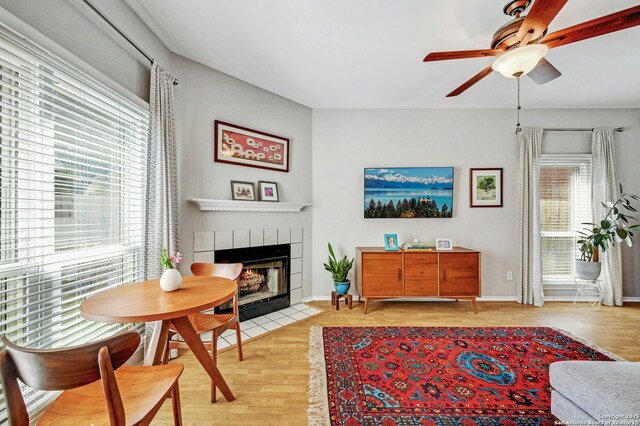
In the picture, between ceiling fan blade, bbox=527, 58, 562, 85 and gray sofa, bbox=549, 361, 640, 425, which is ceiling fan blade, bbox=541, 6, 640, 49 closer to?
ceiling fan blade, bbox=527, 58, 562, 85

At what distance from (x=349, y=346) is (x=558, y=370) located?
1410mm

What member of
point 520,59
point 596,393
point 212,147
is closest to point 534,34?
point 520,59

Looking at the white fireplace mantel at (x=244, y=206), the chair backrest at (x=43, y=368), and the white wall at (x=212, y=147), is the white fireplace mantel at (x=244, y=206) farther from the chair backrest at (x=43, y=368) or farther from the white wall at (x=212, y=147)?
the chair backrest at (x=43, y=368)

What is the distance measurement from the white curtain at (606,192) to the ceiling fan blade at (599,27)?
2969mm

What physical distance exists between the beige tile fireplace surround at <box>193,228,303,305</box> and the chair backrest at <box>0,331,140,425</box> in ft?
6.16

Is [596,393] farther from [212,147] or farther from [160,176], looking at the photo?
[212,147]

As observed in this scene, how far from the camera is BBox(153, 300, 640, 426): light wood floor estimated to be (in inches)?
62.1

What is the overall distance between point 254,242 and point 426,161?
2.56 m

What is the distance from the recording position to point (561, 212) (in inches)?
142

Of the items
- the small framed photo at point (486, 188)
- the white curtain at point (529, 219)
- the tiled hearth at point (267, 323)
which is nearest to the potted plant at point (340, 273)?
the tiled hearth at point (267, 323)

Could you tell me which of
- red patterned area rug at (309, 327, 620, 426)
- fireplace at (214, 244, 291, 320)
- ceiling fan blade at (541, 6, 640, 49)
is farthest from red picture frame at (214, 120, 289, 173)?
ceiling fan blade at (541, 6, 640, 49)

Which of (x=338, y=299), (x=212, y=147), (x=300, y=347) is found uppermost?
(x=212, y=147)

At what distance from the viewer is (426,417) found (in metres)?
1.51

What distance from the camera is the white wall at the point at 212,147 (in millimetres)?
2529
